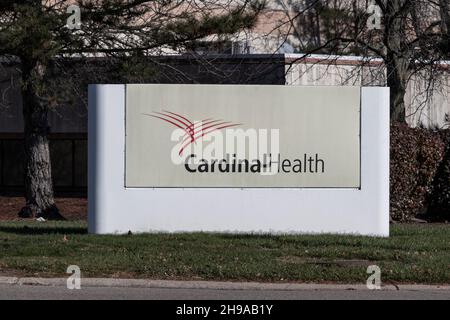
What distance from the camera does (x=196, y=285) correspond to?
11.7 meters

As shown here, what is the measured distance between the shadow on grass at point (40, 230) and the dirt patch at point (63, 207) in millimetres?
8218

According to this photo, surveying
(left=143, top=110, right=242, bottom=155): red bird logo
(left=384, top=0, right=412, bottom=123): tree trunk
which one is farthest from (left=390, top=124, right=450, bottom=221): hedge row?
(left=143, top=110, right=242, bottom=155): red bird logo

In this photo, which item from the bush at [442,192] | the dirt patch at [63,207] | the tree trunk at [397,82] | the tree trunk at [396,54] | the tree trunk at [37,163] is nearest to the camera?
the bush at [442,192]

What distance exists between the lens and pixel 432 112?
98.7 ft

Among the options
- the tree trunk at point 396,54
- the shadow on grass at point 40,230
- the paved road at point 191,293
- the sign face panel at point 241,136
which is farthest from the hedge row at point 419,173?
the paved road at point 191,293

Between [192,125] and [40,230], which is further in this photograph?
[40,230]

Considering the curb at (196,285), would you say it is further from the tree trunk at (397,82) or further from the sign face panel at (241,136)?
the tree trunk at (397,82)

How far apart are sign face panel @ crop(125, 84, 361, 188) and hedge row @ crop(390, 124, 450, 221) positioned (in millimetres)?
5327

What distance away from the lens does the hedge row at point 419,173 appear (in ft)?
66.5

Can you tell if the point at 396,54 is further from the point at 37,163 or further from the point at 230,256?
the point at 230,256

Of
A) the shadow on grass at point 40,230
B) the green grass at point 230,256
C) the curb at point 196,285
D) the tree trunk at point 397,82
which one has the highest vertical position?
the tree trunk at point 397,82

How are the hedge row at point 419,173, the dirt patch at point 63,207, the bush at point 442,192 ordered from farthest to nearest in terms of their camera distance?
the dirt patch at point 63,207
the bush at point 442,192
the hedge row at point 419,173

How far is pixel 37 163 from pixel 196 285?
13736mm

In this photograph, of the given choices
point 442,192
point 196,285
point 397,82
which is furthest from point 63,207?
point 196,285
